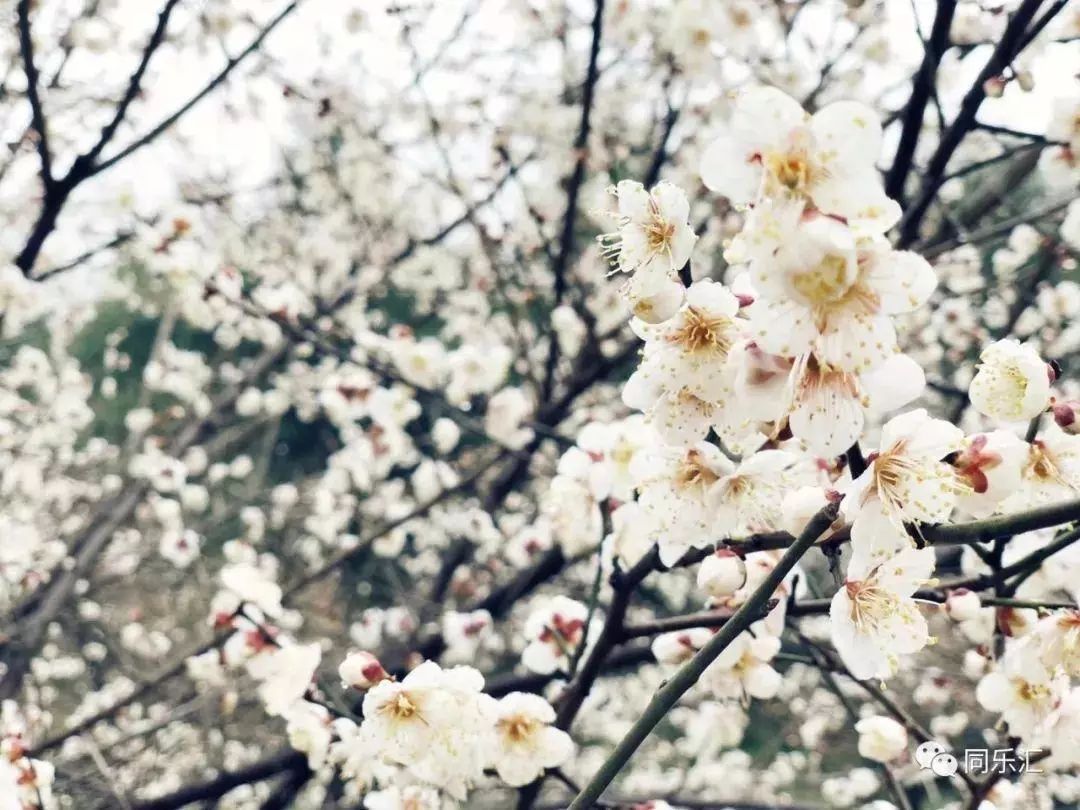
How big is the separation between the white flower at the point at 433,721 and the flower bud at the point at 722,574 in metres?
0.37

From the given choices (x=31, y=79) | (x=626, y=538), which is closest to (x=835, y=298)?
(x=626, y=538)

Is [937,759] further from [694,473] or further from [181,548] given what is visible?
[181,548]

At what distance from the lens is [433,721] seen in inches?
47.3

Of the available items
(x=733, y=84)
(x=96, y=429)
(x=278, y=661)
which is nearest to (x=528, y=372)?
(x=733, y=84)

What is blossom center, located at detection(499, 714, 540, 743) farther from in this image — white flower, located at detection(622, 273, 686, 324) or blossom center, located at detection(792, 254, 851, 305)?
blossom center, located at detection(792, 254, 851, 305)

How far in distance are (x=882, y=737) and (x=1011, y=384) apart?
751mm

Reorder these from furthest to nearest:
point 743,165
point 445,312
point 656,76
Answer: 1. point 445,312
2. point 656,76
3. point 743,165

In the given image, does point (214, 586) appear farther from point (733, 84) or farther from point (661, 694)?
point (661, 694)

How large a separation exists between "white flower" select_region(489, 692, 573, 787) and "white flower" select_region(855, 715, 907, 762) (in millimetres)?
525

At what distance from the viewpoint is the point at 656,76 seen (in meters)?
3.77

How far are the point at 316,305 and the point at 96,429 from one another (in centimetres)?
795

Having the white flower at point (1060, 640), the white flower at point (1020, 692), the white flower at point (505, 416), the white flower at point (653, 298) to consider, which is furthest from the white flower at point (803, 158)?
the white flower at point (505, 416)

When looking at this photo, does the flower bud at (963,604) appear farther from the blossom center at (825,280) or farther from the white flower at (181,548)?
the white flower at (181,548)

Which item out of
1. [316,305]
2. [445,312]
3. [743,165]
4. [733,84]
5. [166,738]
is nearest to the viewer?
[743,165]
